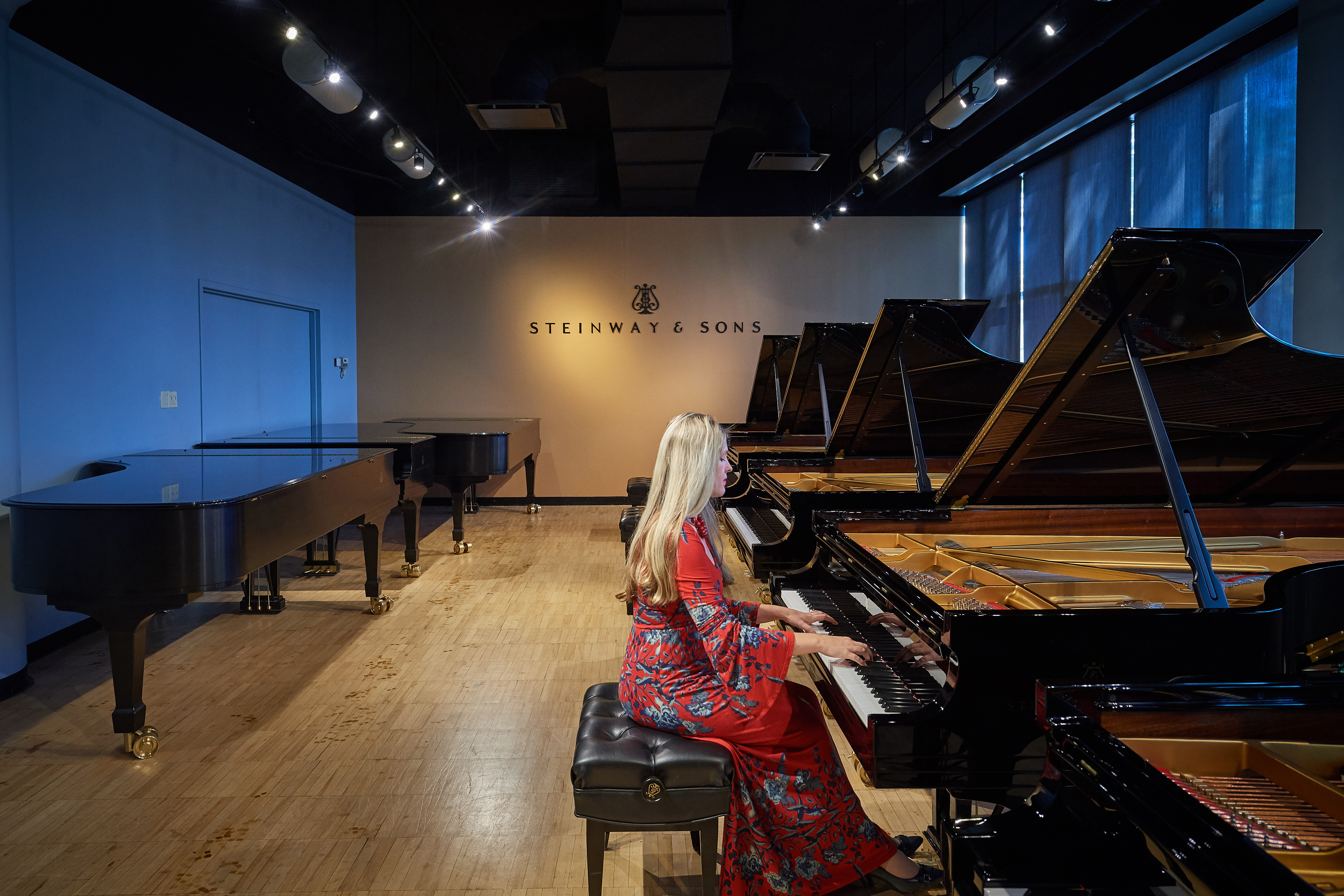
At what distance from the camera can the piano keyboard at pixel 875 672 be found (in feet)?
5.91

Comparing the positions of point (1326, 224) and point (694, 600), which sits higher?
point (1326, 224)

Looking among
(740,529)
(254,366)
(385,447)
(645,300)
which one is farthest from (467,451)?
(645,300)

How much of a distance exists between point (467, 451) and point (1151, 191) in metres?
5.20

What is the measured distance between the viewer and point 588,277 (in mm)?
8805

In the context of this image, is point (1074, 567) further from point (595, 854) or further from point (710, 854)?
point (595, 854)

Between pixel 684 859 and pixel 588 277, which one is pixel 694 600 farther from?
pixel 588 277

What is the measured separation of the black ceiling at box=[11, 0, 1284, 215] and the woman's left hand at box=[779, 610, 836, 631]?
10.7ft

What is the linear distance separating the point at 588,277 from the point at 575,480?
2.26m

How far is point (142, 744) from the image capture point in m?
2.93

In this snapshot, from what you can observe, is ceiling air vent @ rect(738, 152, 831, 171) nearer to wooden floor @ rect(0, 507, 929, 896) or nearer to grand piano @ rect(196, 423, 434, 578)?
grand piano @ rect(196, 423, 434, 578)

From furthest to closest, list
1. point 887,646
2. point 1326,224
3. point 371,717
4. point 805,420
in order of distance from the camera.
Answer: point 805,420 → point 1326,224 → point 371,717 → point 887,646

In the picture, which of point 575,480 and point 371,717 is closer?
point 371,717

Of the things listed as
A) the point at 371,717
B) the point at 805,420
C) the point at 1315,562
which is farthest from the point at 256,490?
the point at 805,420

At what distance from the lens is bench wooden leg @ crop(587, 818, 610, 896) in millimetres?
1832
